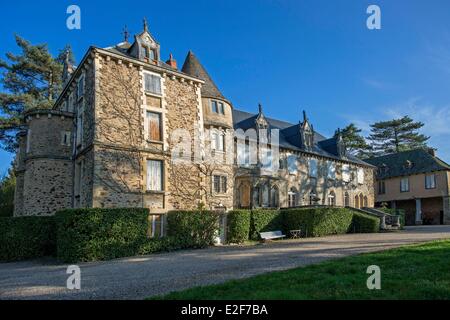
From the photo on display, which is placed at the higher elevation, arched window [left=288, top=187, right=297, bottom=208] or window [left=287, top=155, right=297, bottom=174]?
window [left=287, top=155, right=297, bottom=174]

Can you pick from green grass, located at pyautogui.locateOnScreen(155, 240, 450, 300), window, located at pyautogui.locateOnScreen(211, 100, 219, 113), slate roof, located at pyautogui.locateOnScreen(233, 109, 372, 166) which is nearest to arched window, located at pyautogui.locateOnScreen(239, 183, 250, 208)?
slate roof, located at pyautogui.locateOnScreen(233, 109, 372, 166)

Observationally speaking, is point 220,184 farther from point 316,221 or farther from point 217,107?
point 316,221

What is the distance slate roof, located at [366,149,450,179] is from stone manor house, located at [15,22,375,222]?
22.1m

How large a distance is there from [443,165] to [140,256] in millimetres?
33859

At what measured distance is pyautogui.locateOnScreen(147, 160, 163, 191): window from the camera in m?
18.5

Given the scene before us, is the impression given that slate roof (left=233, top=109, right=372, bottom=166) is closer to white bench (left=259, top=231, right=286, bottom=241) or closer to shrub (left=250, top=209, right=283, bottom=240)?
shrub (left=250, top=209, right=283, bottom=240)

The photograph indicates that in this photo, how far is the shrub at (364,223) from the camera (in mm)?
21984

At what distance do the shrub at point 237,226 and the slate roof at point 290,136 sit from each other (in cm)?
1113

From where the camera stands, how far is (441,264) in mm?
7660

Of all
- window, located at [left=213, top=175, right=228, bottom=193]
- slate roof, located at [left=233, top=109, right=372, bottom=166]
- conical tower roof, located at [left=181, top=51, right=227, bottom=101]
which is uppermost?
conical tower roof, located at [left=181, top=51, right=227, bottom=101]

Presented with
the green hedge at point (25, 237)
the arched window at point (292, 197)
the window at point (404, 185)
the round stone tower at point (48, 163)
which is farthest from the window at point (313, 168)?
the green hedge at point (25, 237)

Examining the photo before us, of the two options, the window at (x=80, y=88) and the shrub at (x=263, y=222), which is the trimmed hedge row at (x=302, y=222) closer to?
the shrub at (x=263, y=222)
